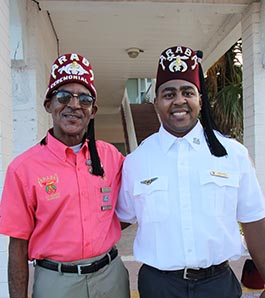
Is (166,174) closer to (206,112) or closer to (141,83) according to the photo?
(206,112)

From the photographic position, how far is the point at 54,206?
1613mm

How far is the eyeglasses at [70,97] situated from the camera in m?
1.70

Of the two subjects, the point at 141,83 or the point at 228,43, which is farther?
the point at 141,83

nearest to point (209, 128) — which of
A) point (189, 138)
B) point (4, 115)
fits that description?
point (189, 138)

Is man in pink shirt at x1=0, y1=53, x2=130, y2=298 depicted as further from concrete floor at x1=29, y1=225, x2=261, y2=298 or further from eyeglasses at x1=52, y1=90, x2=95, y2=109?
concrete floor at x1=29, y1=225, x2=261, y2=298

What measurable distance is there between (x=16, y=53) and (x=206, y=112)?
2602 mm

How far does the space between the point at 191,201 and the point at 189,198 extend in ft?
0.05

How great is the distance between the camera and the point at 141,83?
15852 millimetres

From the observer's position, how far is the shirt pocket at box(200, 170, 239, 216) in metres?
1.61

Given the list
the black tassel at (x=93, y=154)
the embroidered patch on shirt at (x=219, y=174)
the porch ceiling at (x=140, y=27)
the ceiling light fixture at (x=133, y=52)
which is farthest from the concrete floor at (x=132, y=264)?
the ceiling light fixture at (x=133, y=52)

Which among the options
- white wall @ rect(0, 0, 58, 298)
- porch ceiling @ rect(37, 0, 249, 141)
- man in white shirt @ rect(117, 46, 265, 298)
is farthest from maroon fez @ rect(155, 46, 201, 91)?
porch ceiling @ rect(37, 0, 249, 141)

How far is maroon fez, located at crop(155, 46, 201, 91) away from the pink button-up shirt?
543mm

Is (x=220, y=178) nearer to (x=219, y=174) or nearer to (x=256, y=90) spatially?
(x=219, y=174)

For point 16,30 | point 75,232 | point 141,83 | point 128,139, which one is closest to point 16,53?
point 16,30
